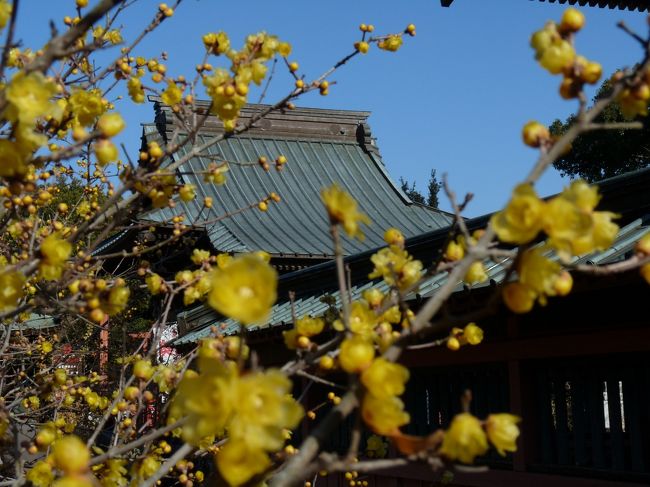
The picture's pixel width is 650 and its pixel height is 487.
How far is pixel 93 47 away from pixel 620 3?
5.19 metres

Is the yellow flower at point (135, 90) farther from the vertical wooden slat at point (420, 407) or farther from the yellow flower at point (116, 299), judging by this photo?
the vertical wooden slat at point (420, 407)

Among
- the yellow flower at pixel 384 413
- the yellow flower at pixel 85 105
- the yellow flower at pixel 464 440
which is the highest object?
→ the yellow flower at pixel 85 105

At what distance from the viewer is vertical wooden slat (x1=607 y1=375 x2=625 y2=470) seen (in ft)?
16.1

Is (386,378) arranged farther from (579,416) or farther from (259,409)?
(579,416)

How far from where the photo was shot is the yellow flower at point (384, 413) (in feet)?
4.69

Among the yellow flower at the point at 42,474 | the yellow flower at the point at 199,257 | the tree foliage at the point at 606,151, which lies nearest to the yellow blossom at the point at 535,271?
the yellow flower at the point at 42,474

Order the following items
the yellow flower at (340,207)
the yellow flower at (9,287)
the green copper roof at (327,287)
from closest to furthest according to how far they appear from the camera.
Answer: the yellow flower at (340,207) < the yellow flower at (9,287) < the green copper roof at (327,287)

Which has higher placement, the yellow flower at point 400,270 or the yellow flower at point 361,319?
the yellow flower at point 400,270

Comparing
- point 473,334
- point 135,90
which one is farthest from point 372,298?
point 135,90

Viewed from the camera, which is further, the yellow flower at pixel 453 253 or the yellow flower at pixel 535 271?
the yellow flower at pixel 453 253

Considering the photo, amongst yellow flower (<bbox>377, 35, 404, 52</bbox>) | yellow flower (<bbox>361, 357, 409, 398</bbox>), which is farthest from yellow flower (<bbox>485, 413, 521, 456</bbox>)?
yellow flower (<bbox>377, 35, 404, 52</bbox>)

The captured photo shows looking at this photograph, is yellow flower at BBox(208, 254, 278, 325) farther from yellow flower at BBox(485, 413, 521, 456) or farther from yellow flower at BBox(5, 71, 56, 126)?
yellow flower at BBox(5, 71, 56, 126)

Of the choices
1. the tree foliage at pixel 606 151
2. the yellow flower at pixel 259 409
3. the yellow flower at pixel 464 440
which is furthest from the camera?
the tree foliage at pixel 606 151

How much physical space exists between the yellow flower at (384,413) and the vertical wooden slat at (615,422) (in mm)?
3899
